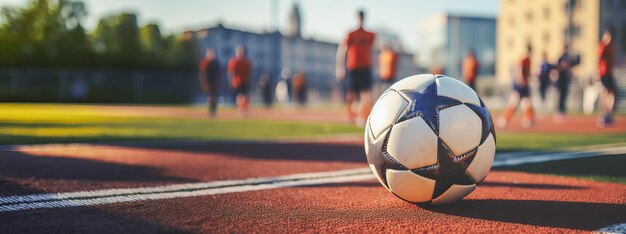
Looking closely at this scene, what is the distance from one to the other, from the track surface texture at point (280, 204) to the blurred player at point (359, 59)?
5.88 m

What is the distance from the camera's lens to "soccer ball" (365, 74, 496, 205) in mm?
3008

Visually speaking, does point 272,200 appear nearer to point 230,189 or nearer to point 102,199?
point 230,189

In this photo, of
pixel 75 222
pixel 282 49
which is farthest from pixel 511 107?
pixel 282 49

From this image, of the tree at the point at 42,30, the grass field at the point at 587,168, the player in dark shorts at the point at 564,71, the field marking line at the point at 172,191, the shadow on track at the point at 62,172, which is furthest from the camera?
the tree at the point at 42,30

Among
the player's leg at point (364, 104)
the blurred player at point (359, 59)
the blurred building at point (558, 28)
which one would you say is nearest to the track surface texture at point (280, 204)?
the blurred player at point (359, 59)

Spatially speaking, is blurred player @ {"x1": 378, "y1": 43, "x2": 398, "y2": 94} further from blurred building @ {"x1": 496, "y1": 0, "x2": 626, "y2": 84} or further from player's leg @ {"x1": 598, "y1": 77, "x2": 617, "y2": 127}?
blurred building @ {"x1": 496, "y1": 0, "x2": 626, "y2": 84}

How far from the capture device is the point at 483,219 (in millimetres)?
2914

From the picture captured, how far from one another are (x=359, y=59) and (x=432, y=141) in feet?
27.1

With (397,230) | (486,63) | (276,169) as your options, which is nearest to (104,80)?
(276,169)

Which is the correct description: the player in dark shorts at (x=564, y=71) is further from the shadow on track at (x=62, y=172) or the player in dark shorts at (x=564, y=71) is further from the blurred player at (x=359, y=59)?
the shadow on track at (x=62, y=172)

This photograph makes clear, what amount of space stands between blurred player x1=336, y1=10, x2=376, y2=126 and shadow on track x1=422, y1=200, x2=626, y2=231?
25.6 feet

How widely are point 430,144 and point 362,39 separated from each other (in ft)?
27.0

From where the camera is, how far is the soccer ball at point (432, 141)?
9.87 ft

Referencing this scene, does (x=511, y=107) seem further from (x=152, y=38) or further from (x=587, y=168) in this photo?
(x=152, y=38)
